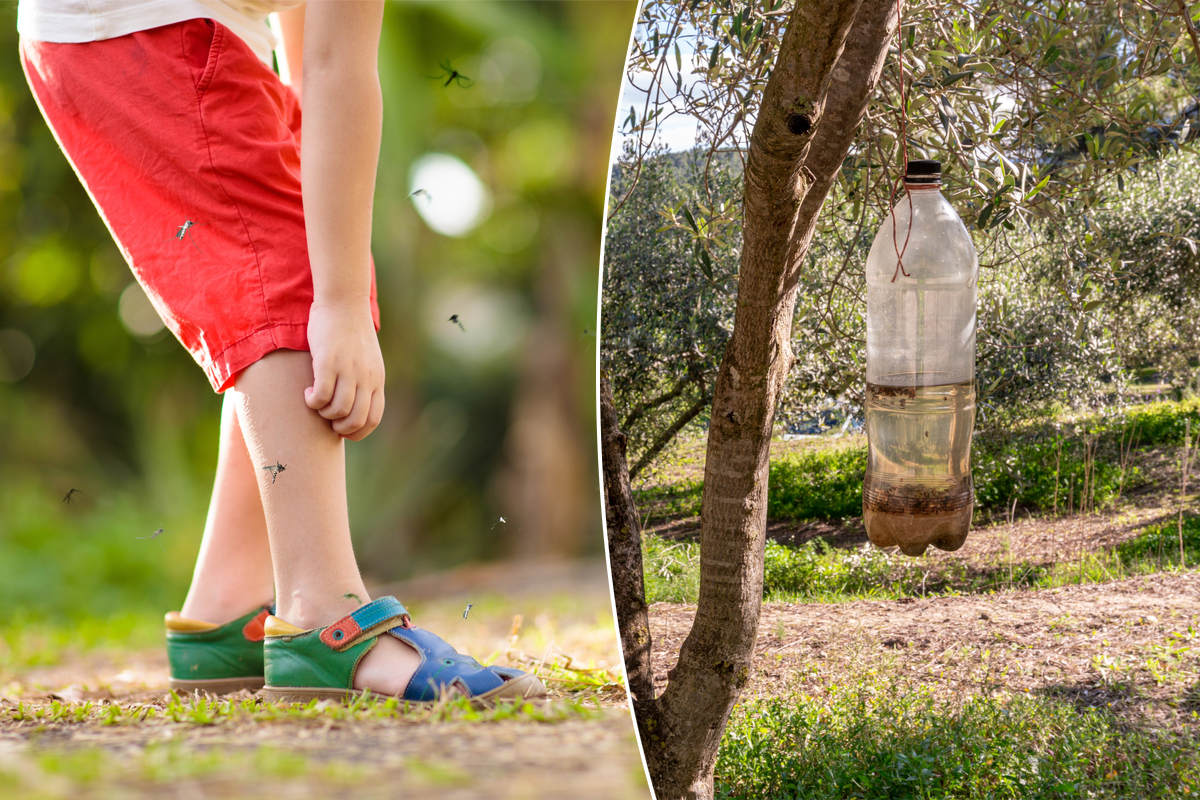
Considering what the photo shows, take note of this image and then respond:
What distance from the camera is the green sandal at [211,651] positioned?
0.64m

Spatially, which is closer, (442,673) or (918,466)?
(442,673)

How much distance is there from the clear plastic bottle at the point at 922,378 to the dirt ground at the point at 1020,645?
57cm

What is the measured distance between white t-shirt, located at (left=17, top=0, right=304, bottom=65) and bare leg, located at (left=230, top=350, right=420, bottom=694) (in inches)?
9.0

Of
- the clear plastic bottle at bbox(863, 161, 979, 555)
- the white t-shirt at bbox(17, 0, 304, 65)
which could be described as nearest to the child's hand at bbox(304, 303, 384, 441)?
the white t-shirt at bbox(17, 0, 304, 65)

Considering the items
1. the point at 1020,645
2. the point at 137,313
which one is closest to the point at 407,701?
the point at 137,313

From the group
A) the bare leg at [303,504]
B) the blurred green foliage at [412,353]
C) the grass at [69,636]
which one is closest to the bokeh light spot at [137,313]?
the blurred green foliage at [412,353]

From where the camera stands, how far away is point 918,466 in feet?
2.47

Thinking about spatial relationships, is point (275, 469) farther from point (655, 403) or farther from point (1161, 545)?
point (1161, 545)

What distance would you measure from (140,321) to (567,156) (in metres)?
0.86

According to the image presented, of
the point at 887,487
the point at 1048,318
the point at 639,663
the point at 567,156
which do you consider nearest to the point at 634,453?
the point at 639,663

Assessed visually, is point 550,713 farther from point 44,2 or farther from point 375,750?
point 44,2

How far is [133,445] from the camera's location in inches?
47.2

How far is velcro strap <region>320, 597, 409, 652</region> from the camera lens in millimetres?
466

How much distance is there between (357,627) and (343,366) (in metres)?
0.16
